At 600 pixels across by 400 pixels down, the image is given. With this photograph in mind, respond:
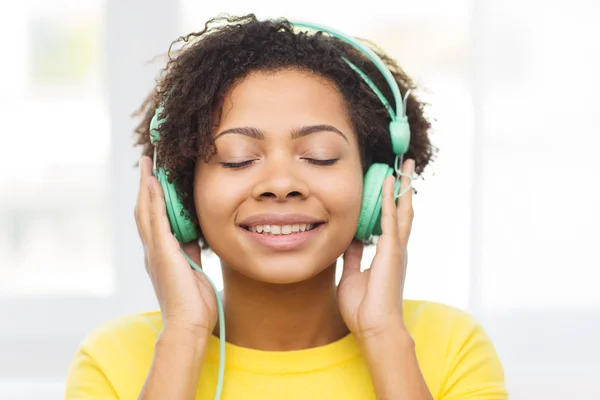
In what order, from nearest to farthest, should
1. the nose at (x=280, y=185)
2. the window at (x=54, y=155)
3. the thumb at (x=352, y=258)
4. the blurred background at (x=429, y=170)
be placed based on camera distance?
the nose at (x=280, y=185) < the thumb at (x=352, y=258) < the blurred background at (x=429, y=170) < the window at (x=54, y=155)

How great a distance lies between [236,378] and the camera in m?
1.52

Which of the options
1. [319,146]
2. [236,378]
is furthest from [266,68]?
[236,378]

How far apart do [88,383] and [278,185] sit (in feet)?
1.80

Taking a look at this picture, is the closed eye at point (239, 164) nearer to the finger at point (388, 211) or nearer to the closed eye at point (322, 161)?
the closed eye at point (322, 161)

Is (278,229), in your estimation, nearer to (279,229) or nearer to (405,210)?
(279,229)

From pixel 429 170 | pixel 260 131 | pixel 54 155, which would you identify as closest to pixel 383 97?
pixel 260 131

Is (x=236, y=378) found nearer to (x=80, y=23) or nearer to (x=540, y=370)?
(x=540, y=370)

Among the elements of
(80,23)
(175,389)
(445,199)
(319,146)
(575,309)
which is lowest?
(575,309)

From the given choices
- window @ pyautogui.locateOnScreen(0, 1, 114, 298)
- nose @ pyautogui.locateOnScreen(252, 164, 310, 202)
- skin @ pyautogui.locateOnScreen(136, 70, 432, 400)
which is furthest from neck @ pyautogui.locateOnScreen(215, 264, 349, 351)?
window @ pyautogui.locateOnScreen(0, 1, 114, 298)

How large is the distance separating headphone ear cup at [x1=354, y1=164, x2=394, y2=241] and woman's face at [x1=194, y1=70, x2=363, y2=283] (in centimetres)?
4

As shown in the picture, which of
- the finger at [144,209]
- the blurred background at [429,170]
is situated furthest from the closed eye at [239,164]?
the blurred background at [429,170]

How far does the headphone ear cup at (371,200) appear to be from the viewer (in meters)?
1.52

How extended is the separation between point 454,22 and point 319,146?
4.58 feet

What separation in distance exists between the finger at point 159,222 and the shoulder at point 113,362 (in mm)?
211
